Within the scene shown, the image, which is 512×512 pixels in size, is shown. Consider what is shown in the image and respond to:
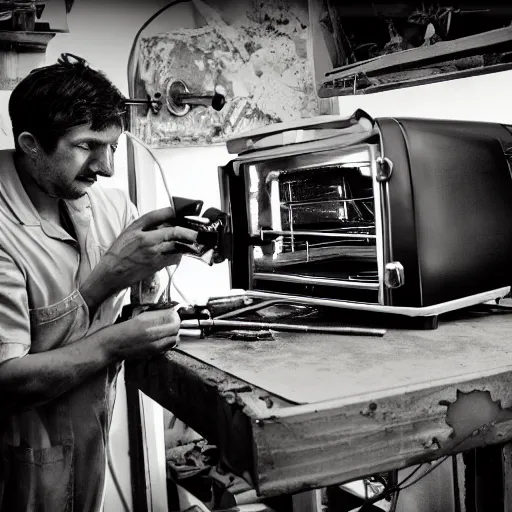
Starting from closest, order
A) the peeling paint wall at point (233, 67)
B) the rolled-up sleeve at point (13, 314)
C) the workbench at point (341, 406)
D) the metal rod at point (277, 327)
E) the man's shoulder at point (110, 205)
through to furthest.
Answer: the workbench at point (341, 406) < the rolled-up sleeve at point (13, 314) < the metal rod at point (277, 327) < the man's shoulder at point (110, 205) < the peeling paint wall at point (233, 67)

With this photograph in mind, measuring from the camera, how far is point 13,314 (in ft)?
3.64

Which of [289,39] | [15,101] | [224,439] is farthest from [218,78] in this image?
[224,439]

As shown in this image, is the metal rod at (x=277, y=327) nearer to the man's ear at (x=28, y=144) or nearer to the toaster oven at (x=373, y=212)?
the toaster oven at (x=373, y=212)

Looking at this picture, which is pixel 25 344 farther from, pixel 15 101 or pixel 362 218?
pixel 362 218

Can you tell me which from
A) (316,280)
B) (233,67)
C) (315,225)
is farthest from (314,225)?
(233,67)

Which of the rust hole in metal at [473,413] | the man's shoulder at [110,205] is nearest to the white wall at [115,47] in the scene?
the man's shoulder at [110,205]

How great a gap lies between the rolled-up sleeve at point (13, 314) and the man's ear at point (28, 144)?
10.3 inches

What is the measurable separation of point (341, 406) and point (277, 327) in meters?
0.49

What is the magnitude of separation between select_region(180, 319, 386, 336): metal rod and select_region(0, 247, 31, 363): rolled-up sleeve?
12.5 inches

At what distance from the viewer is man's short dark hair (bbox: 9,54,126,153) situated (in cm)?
127

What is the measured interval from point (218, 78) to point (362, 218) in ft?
3.30

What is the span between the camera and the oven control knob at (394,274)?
45.3 inches

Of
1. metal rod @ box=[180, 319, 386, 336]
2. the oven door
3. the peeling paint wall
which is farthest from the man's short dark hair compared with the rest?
the peeling paint wall

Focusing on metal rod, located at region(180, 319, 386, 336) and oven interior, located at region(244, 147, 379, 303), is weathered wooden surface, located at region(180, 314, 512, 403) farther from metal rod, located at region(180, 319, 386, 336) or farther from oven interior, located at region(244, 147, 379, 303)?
oven interior, located at region(244, 147, 379, 303)
